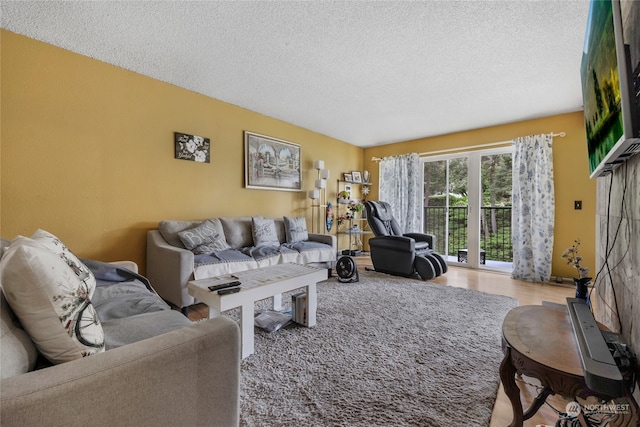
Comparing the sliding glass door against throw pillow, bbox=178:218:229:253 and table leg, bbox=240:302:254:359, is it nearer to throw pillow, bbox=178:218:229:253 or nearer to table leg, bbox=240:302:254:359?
throw pillow, bbox=178:218:229:253

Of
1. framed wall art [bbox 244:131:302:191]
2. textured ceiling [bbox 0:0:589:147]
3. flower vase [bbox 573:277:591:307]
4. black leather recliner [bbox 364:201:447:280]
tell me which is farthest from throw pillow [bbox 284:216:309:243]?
flower vase [bbox 573:277:591:307]

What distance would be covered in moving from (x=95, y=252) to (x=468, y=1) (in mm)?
3671

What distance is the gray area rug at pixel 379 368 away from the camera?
1.30 meters

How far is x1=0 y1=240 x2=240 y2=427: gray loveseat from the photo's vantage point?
0.61 metres

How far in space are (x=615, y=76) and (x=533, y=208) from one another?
3563 mm

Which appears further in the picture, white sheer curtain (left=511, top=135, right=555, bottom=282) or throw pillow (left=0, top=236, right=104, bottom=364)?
white sheer curtain (left=511, top=135, right=555, bottom=282)

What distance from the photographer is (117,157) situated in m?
2.69

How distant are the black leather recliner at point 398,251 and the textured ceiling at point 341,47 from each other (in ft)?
5.58

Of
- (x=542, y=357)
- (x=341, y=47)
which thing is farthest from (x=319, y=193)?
(x=542, y=357)

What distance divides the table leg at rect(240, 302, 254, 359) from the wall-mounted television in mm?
1908

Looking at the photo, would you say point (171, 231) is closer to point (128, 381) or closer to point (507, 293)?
point (128, 381)

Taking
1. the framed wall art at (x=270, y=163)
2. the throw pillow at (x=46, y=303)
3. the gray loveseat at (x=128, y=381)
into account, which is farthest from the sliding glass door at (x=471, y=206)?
the throw pillow at (x=46, y=303)

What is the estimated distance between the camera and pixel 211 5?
1825 millimetres

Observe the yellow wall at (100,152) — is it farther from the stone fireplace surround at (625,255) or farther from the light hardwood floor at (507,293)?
the stone fireplace surround at (625,255)
